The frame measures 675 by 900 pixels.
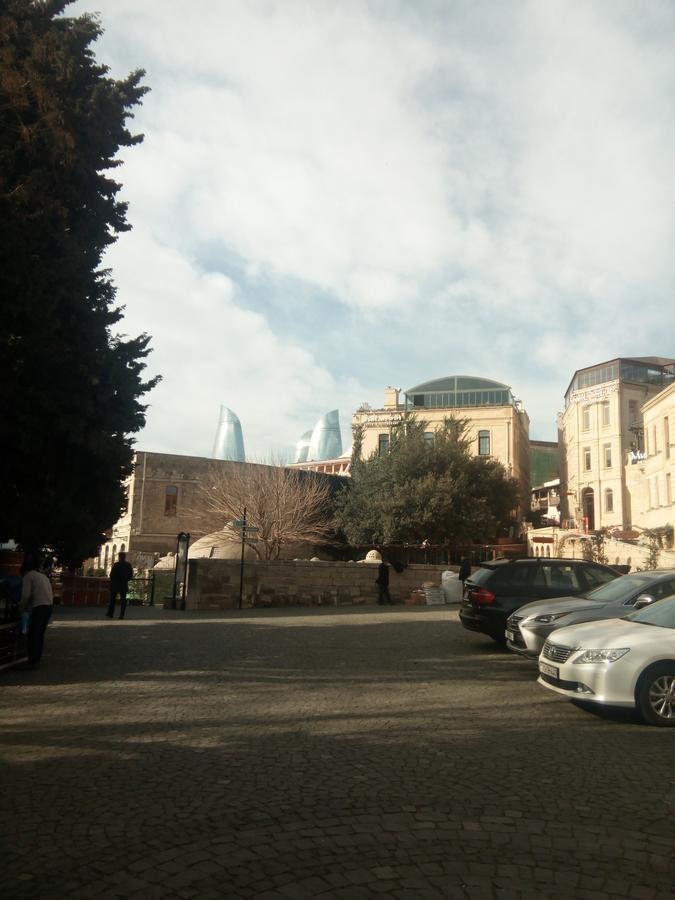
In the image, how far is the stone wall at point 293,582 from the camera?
2308 cm

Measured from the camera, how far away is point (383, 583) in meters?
26.3

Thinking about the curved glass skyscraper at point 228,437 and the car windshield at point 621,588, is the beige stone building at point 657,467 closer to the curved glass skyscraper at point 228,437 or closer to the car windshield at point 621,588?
the car windshield at point 621,588

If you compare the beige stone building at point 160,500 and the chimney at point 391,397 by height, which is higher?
the chimney at point 391,397

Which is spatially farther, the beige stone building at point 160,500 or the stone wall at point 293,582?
the beige stone building at point 160,500

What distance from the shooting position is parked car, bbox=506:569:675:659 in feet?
Answer: 33.9

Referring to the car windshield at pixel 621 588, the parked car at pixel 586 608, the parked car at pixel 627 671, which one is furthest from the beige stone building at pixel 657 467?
the parked car at pixel 627 671

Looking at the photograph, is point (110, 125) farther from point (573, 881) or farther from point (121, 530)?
point (121, 530)

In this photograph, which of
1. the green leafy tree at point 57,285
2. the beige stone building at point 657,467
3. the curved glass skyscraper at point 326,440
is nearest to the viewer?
the green leafy tree at point 57,285

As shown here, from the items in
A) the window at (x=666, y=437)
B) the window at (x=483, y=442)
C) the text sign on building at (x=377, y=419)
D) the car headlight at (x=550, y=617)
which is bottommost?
the car headlight at (x=550, y=617)

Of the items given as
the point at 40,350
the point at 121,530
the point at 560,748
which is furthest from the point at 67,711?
the point at 121,530

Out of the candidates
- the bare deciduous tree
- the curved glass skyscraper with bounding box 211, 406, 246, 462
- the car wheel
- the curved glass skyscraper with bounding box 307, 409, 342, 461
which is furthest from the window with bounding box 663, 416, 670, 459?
the curved glass skyscraper with bounding box 211, 406, 246, 462

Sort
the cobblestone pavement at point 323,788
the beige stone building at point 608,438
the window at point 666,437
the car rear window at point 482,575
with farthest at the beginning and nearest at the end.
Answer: the beige stone building at point 608,438 < the window at point 666,437 < the car rear window at point 482,575 < the cobblestone pavement at point 323,788

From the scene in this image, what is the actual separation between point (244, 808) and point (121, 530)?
5729cm

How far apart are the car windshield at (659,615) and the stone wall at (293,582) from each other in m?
16.0
